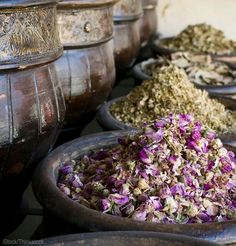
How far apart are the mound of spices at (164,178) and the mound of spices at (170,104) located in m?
0.45

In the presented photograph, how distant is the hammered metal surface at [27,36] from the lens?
1377mm

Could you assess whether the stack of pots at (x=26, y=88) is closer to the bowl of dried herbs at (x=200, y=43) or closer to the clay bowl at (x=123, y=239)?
the clay bowl at (x=123, y=239)

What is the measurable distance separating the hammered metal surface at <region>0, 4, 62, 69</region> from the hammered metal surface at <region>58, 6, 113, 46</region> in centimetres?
37

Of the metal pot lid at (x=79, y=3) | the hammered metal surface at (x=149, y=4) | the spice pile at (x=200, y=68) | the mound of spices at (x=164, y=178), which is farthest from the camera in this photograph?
the hammered metal surface at (x=149, y=4)

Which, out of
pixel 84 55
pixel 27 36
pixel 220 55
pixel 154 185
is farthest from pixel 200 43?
pixel 154 185

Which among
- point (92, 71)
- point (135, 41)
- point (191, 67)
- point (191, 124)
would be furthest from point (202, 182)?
point (135, 41)

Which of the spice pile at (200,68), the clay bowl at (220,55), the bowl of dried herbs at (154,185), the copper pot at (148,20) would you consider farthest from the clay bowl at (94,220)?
the copper pot at (148,20)

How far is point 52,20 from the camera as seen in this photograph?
5.11ft

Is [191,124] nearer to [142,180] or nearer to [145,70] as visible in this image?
[142,180]

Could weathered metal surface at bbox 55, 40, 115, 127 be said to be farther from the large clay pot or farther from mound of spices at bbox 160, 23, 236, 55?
mound of spices at bbox 160, 23, 236, 55

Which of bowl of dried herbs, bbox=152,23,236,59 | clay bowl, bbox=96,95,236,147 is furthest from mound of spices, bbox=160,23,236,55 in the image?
clay bowl, bbox=96,95,236,147

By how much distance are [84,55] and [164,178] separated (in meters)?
0.84

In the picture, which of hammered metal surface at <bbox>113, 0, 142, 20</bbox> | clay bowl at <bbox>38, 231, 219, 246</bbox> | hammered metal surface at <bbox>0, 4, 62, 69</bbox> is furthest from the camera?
hammered metal surface at <bbox>113, 0, 142, 20</bbox>

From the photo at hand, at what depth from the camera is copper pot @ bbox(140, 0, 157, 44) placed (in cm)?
390
